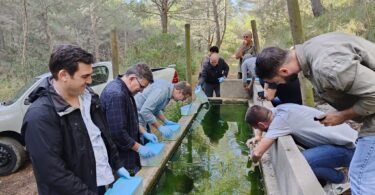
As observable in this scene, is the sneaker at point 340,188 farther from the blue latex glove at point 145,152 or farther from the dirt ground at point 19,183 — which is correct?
the dirt ground at point 19,183

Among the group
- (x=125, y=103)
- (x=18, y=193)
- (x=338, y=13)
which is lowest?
(x=18, y=193)

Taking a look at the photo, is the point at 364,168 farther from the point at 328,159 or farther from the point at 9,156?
the point at 9,156

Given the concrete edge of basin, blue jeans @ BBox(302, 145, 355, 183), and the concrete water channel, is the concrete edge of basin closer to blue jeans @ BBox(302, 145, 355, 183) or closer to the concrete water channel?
the concrete water channel

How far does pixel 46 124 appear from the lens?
6.40ft

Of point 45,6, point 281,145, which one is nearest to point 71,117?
point 281,145

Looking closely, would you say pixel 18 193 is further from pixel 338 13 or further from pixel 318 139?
pixel 338 13

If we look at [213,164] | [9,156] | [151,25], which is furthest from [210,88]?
[151,25]

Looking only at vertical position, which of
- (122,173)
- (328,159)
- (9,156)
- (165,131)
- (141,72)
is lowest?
(9,156)

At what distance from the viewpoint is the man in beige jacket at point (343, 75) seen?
5.82 feet

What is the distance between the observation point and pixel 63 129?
204 centimetres

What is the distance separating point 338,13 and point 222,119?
5043mm

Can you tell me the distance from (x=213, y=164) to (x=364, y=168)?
3.86 metres

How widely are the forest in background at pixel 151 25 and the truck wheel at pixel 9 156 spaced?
7.42m

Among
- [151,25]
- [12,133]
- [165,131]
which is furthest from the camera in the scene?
[151,25]
